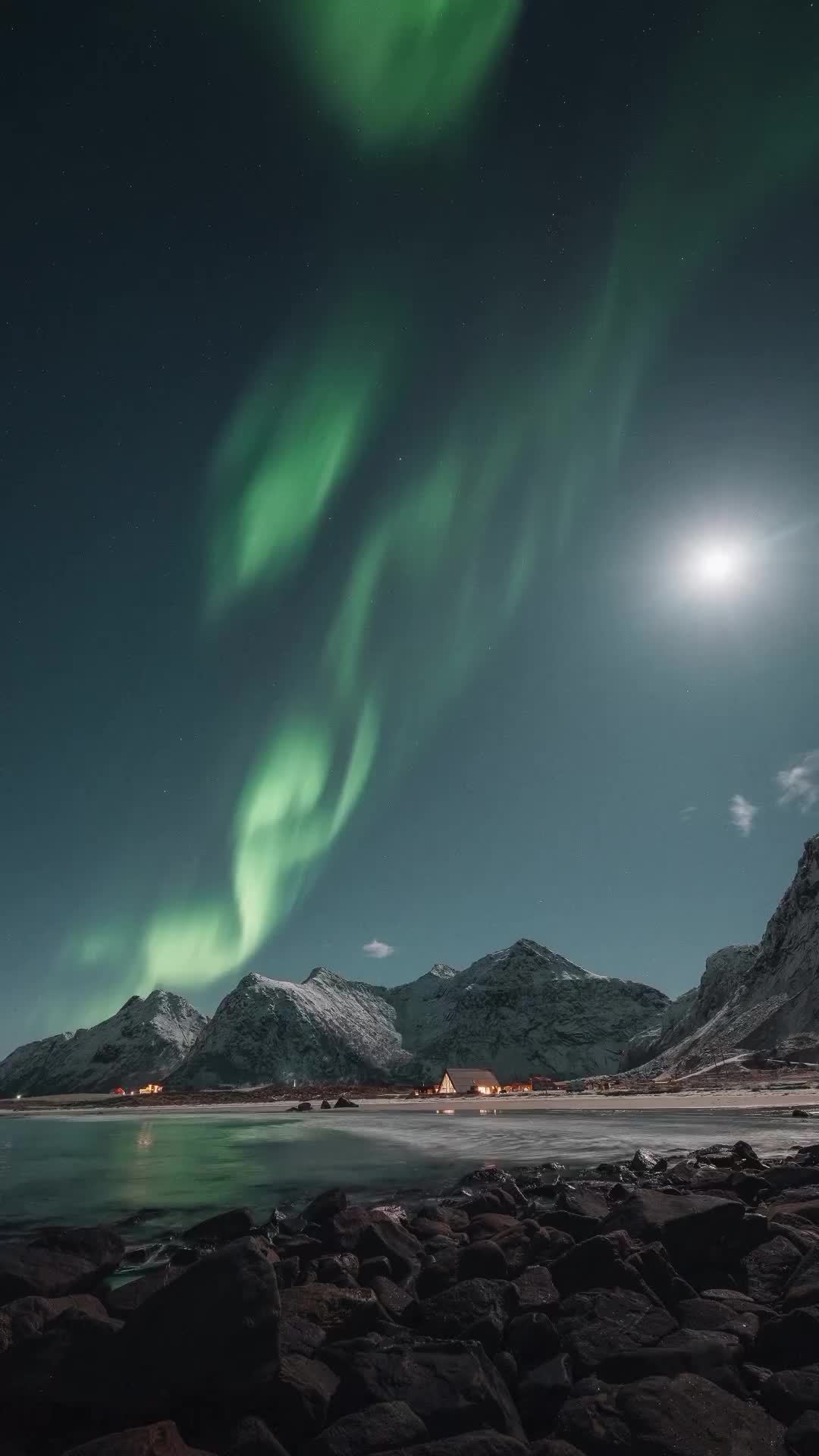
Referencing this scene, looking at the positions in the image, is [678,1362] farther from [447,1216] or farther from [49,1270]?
[49,1270]

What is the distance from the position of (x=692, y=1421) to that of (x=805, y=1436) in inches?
32.6

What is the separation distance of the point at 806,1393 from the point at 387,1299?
504 cm

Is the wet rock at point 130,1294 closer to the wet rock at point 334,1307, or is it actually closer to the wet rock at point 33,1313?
the wet rock at point 33,1313

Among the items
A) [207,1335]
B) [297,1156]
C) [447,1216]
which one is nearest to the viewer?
[207,1335]

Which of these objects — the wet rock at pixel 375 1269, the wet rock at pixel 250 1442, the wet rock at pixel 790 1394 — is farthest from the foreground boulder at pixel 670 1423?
the wet rock at pixel 375 1269

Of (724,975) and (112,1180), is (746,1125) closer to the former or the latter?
(112,1180)

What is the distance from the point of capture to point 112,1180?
950 inches

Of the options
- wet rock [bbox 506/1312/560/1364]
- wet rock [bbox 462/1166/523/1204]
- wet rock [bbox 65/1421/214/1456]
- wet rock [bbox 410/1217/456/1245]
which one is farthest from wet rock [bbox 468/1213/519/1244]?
wet rock [bbox 65/1421/214/1456]

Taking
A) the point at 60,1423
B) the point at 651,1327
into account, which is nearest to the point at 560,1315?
the point at 651,1327

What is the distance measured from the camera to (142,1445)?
5402 mm

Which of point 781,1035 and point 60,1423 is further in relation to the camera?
point 781,1035

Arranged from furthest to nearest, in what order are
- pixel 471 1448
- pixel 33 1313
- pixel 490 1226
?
pixel 490 1226 → pixel 33 1313 → pixel 471 1448

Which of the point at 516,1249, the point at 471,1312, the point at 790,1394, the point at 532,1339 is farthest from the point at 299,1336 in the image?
the point at 790,1394

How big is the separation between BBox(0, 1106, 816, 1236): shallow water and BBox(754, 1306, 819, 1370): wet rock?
42.0ft
